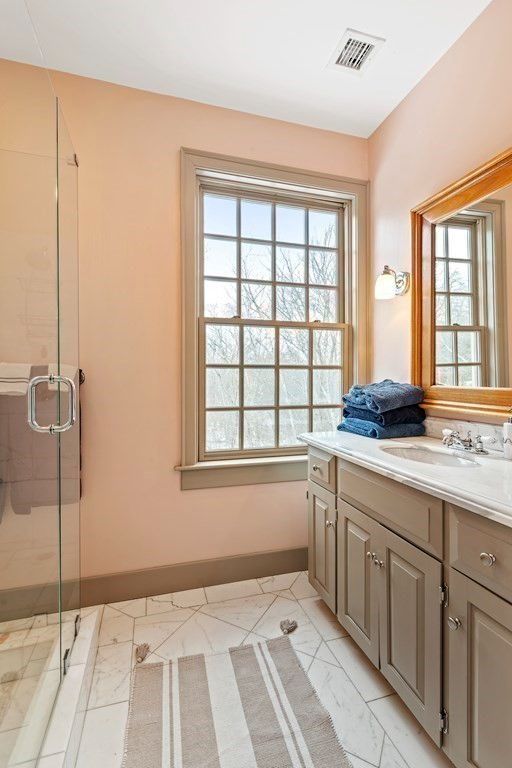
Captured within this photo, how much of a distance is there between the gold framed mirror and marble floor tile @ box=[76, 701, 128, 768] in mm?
1756

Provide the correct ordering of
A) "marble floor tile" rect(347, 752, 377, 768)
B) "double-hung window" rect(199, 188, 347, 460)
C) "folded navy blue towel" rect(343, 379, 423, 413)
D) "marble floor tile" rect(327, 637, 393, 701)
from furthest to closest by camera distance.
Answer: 1. "double-hung window" rect(199, 188, 347, 460)
2. "folded navy blue towel" rect(343, 379, 423, 413)
3. "marble floor tile" rect(327, 637, 393, 701)
4. "marble floor tile" rect(347, 752, 377, 768)

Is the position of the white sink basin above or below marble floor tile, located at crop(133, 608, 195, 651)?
above

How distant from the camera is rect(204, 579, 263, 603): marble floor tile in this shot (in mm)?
1929

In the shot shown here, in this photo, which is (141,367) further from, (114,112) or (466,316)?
(466,316)

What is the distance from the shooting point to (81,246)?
182cm

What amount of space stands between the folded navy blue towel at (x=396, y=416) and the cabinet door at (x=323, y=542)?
0.42m

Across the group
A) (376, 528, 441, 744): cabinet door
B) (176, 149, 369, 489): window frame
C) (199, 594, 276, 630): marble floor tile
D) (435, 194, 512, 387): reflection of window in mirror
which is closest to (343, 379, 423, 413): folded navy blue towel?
(435, 194, 512, 387): reflection of window in mirror

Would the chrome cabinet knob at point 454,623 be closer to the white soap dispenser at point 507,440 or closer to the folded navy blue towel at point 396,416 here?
the white soap dispenser at point 507,440

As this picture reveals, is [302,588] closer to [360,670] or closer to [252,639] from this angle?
[252,639]

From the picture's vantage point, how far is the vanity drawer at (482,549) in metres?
0.85

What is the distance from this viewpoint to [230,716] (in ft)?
4.12

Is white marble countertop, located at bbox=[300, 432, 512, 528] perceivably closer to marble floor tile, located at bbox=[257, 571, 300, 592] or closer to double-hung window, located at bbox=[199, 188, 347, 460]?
double-hung window, located at bbox=[199, 188, 347, 460]

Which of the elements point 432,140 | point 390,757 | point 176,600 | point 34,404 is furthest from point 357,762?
point 432,140

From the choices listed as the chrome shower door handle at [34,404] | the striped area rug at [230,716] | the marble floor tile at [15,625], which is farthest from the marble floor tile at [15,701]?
the chrome shower door handle at [34,404]
